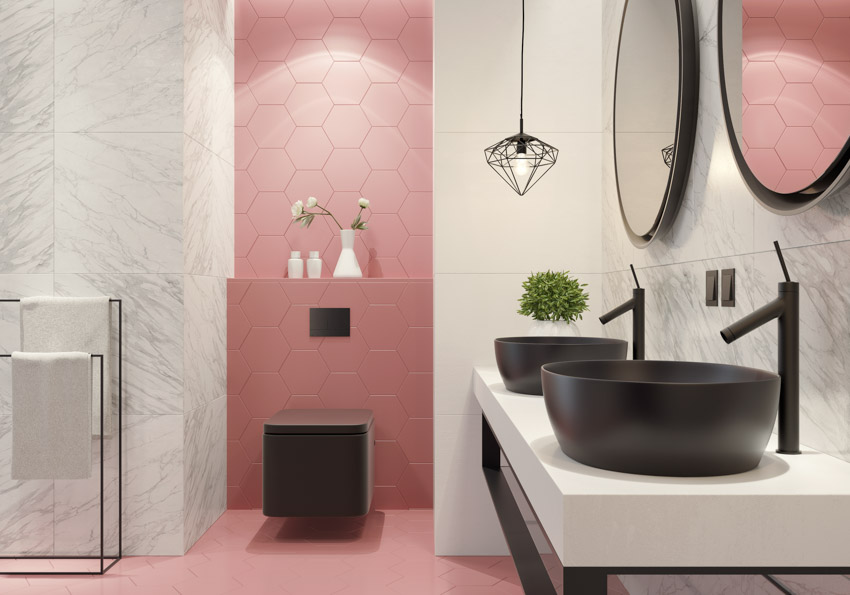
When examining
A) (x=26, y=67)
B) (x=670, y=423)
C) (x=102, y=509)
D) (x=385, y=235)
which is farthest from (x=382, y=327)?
(x=670, y=423)

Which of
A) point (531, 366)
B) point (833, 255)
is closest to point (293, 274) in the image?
point (531, 366)

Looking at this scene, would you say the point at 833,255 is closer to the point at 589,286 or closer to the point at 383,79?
the point at 589,286

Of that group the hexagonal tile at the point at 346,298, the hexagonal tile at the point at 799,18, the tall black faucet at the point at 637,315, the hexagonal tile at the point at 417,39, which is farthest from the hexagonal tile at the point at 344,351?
the hexagonal tile at the point at 799,18

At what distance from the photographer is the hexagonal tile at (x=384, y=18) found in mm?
3400

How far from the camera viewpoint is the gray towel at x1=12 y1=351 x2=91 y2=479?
2480mm

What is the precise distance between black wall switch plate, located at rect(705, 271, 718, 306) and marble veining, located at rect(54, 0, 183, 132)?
6.98 ft

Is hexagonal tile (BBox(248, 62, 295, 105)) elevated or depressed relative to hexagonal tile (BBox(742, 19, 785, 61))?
elevated

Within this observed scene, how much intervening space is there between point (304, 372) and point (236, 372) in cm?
34

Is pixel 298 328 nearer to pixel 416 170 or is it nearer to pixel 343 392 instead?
pixel 343 392

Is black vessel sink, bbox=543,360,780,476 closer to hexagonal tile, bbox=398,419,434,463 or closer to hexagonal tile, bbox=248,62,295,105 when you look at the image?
hexagonal tile, bbox=398,419,434,463

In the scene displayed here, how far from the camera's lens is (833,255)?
1.11m

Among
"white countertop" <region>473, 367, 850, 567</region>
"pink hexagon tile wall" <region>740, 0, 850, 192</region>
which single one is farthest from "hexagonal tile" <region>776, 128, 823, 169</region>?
"white countertop" <region>473, 367, 850, 567</region>

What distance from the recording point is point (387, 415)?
3.26 meters

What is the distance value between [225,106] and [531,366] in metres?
2.26
